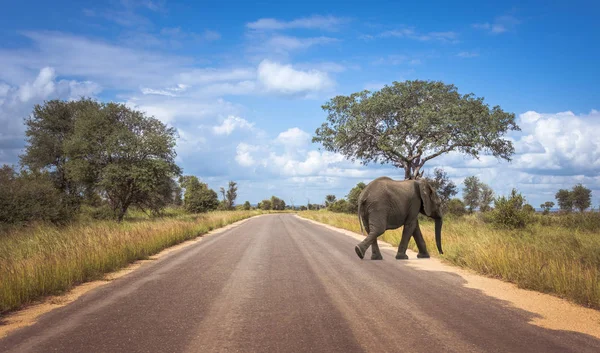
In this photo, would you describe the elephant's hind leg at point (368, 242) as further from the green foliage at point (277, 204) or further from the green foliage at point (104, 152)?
the green foliage at point (277, 204)

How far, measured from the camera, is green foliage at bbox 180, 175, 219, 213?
207 ft

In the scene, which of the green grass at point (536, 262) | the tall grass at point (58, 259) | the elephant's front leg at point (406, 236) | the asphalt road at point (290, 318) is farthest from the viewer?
the tall grass at point (58, 259)

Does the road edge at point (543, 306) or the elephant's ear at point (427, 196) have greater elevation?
the elephant's ear at point (427, 196)

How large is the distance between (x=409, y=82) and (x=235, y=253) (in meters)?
23.1

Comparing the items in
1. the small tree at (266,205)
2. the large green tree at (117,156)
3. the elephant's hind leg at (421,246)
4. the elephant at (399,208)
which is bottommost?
the small tree at (266,205)

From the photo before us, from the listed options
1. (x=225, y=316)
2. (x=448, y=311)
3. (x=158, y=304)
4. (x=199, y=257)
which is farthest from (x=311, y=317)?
(x=199, y=257)

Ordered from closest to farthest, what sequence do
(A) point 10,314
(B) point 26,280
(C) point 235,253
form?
(A) point 10,314 → (B) point 26,280 → (C) point 235,253

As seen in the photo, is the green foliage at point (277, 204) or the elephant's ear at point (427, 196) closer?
the elephant's ear at point (427, 196)

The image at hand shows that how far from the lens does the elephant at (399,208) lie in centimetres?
508

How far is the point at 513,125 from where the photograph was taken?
31.6 metres

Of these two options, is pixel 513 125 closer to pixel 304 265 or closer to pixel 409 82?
pixel 409 82

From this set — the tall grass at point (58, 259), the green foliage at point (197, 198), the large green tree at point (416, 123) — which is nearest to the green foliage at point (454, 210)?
the large green tree at point (416, 123)

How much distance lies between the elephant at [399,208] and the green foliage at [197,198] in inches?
2300

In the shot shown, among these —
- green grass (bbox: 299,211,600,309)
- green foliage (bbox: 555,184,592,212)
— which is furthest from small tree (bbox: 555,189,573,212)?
green grass (bbox: 299,211,600,309)
